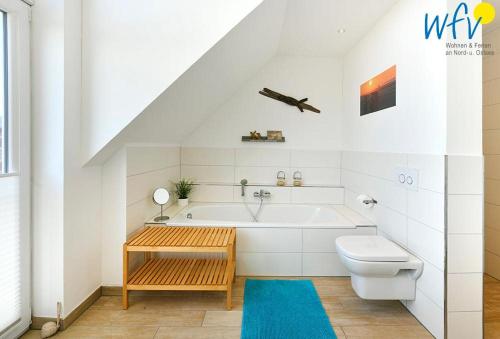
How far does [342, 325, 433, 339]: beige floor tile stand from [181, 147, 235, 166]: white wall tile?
2273mm

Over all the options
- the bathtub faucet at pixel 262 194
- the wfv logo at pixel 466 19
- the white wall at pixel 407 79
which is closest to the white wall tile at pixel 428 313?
the white wall at pixel 407 79

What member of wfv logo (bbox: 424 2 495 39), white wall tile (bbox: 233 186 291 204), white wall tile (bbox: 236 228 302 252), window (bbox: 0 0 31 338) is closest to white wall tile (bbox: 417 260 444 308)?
white wall tile (bbox: 236 228 302 252)

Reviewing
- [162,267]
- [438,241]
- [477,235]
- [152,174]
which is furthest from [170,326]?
[477,235]

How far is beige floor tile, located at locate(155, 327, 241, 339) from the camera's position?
1697 mm

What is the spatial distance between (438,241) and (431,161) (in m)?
0.51

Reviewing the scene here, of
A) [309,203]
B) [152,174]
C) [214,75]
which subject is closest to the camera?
[214,75]

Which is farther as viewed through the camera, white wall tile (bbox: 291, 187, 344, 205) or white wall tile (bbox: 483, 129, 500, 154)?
white wall tile (bbox: 291, 187, 344, 205)

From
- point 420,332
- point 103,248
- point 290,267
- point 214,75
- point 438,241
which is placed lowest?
point 420,332

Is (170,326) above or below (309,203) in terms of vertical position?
below

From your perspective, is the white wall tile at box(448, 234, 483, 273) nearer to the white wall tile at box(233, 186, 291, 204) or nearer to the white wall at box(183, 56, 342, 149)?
the white wall tile at box(233, 186, 291, 204)

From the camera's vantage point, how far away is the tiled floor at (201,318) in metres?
1.73

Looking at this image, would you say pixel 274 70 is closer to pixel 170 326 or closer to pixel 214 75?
pixel 214 75

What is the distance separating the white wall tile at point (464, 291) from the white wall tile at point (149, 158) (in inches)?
94.2

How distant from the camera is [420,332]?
1.75 meters
